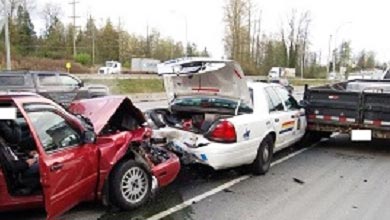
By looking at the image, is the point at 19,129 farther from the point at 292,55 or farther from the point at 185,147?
the point at 292,55

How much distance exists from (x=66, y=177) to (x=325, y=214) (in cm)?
293

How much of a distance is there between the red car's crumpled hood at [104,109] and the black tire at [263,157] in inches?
82.8

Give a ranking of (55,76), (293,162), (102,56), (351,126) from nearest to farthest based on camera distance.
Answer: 1. (293,162)
2. (351,126)
3. (55,76)
4. (102,56)

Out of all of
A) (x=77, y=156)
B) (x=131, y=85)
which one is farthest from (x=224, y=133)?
(x=131, y=85)

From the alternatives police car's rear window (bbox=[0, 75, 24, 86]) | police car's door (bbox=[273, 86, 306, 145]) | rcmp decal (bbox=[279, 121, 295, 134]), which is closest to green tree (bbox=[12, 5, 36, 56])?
police car's rear window (bbox=[0, 75, 24, 86])

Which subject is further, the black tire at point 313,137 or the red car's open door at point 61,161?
the black tire at point 313,137

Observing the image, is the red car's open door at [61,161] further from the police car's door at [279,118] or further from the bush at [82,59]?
the bush at [82,59]

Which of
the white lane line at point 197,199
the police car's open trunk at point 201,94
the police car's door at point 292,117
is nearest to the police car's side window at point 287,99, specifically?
the police car's door at point 292,117

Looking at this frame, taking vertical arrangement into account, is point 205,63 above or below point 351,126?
above

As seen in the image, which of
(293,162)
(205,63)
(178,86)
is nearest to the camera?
(205,63)

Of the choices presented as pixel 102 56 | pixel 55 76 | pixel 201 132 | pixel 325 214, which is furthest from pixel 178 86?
pixel 102 56

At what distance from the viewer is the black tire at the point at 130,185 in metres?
5.05

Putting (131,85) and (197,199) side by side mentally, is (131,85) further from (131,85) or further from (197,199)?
(197,199)

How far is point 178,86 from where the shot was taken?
7648mm
